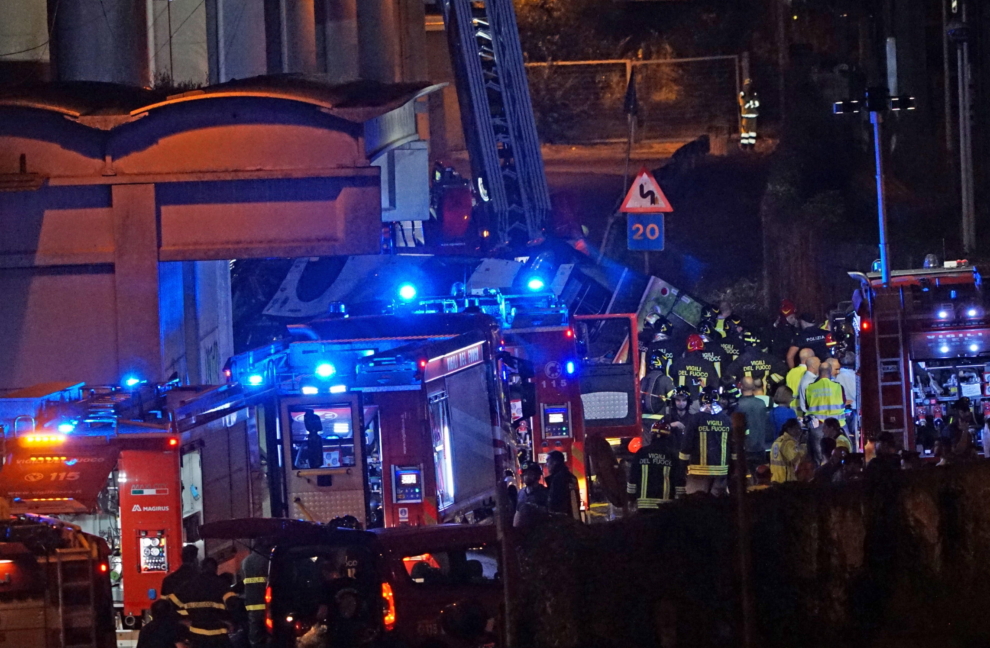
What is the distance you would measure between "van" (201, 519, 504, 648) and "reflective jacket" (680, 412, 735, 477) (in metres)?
5.63

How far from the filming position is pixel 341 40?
756 inches

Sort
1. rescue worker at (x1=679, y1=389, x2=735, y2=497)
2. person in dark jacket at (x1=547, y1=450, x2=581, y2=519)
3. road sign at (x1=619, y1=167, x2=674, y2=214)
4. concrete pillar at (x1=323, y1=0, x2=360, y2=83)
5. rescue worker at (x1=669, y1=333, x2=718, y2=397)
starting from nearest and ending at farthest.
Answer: person in dark jacket at (x1=547, y1=450, x2=581, y2=519) → rescue worker at (x1=679, y1=389, x2=735, y2=497) → concrete pillar at (x1=323, y1=0, x2=360, y2=83) → road sign at (x1=619, y1=167, x2=674, y2=214) → rescue worker at (x1=669, y1=333, x2=718, y2=397)

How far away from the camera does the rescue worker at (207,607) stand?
31.5 feet

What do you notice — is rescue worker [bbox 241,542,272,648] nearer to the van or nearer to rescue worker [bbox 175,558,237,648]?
rescue worker [bbox 175,558,237,648]

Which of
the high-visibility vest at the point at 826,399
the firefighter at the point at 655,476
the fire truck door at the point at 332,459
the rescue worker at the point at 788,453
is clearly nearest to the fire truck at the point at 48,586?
the fire truck door at the point at 332,459

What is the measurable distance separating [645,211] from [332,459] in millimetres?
7602

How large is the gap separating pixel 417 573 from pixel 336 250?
7.77 m

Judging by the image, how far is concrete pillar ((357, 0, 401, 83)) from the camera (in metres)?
19.6

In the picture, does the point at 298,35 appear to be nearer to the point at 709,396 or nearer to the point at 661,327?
the point at 709,396

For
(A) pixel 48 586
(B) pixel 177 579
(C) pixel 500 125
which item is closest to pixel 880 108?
(C) pixel 500 125

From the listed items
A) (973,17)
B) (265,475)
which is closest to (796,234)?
(973,17)

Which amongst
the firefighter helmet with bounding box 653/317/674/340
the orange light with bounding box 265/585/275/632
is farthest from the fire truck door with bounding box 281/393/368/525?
the firefighter helmet with bounding box 653/317/674/340

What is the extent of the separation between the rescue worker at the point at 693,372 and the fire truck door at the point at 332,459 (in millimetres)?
7322

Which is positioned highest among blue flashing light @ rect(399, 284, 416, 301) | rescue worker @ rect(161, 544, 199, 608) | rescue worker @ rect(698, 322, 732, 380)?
blue flashing light @ rect(399, 284, 416, 301)
